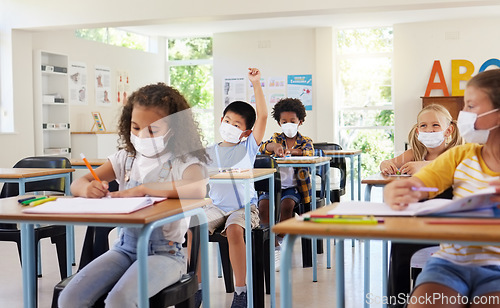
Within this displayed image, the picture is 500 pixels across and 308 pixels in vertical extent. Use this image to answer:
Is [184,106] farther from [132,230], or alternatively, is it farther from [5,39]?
[5,39]

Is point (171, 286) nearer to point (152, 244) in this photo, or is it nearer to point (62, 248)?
point (152, 244)

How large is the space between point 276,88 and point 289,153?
5405 millimetres

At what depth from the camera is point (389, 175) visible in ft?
9.04

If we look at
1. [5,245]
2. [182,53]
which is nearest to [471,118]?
[5,245]

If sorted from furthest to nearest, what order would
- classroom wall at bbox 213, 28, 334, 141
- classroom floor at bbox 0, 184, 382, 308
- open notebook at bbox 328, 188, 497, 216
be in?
classroom wall at bbox 213, 28, 334, 141 → classroom floor at bbox 0, 184, 382, 308 → open notebook at bbox 328, 188, 497, 216

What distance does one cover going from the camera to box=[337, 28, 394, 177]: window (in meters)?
9.64

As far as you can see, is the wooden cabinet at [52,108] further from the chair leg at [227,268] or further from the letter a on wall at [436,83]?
the letter a on wall at [436,83]

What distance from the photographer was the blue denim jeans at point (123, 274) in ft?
5.69

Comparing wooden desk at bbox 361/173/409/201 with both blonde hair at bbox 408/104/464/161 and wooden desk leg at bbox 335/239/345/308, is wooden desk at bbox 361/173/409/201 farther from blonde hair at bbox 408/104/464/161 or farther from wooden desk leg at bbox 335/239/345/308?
wooden desk leg at bbox 335/239/345/308

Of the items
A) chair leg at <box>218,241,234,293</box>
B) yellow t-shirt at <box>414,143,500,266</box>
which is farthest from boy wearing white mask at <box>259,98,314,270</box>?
yellow t-shirt at <box>414,143,500,266</box>

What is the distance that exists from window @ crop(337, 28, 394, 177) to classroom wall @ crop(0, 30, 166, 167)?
3.28m

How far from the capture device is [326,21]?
9094 mm

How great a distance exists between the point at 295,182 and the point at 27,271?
2.46m

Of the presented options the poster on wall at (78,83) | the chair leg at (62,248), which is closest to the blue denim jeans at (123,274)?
the chair leg at (62,248)
